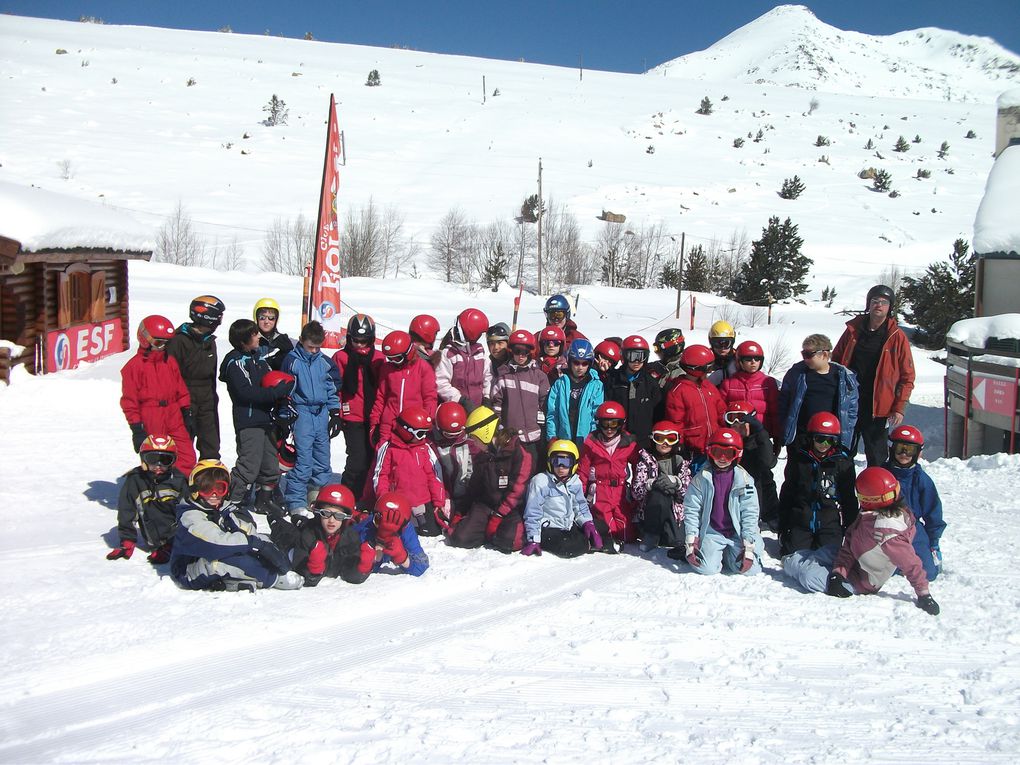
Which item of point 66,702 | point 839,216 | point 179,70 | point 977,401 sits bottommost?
point 66,702

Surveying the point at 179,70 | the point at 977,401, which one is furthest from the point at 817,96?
the point at 977,401

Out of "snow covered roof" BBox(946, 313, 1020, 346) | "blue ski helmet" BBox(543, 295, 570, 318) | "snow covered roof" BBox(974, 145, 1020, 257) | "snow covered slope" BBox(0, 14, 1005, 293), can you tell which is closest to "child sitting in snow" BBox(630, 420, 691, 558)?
"blue ski helmet" BBox(543, 295, 570, 318)

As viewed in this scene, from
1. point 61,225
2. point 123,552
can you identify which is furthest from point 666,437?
point 61,225

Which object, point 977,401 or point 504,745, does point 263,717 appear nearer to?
point 504,745

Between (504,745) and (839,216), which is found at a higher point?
(839,216)

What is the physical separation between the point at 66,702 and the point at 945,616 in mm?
5207

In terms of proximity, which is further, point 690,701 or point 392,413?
point 392,413

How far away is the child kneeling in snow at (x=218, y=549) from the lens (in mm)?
5160

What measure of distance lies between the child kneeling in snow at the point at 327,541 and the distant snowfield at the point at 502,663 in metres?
0.13

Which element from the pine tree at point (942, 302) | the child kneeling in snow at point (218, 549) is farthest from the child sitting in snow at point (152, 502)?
the pine tree at point (942, 302)

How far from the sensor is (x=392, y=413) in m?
6.49

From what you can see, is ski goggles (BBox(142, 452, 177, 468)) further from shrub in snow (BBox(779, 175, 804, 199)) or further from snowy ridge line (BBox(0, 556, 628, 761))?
shrub in snow (BBox(779, 175, 804, 199))

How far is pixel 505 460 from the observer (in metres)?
6.35

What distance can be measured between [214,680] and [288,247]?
89.0ft
